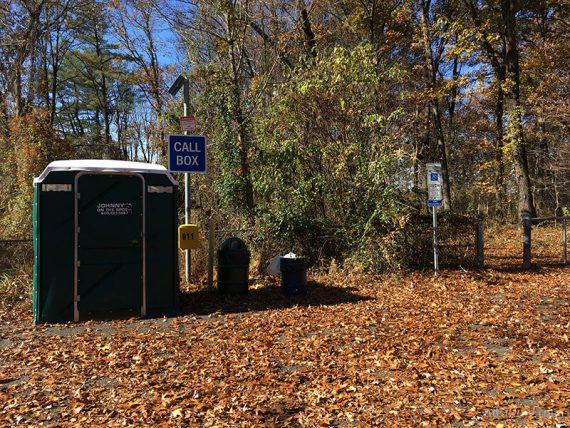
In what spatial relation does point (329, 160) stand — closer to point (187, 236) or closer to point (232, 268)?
point (232, 268)

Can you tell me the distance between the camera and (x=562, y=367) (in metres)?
4.79

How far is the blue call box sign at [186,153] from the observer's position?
8.90 m

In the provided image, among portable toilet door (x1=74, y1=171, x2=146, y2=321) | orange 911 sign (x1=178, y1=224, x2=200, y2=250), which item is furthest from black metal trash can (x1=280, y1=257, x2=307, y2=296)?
portable toilet door (x1=74, y1=171, x2=146, y2=321)

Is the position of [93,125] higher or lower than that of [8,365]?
higher

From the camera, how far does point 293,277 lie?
9047 millimetres

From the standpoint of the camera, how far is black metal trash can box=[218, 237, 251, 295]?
8898mm

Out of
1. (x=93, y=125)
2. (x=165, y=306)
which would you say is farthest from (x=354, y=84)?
(x=93, y=125)

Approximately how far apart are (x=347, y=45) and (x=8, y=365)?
18330mm

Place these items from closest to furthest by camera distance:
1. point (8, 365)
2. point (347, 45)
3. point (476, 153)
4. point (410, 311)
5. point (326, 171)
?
point (8, 365) < point (410, 311) < point (326, 171) < point (347, 45) < point (476, 153)

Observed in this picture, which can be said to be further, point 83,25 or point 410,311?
point 83,25

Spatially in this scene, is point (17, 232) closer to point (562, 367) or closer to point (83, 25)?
point (562, 367)

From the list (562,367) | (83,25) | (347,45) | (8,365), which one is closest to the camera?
(562,367)

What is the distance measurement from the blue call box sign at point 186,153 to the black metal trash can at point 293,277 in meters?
2.44

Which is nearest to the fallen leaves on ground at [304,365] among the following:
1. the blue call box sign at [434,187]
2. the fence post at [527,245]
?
the blue call box sign at [434,187]
